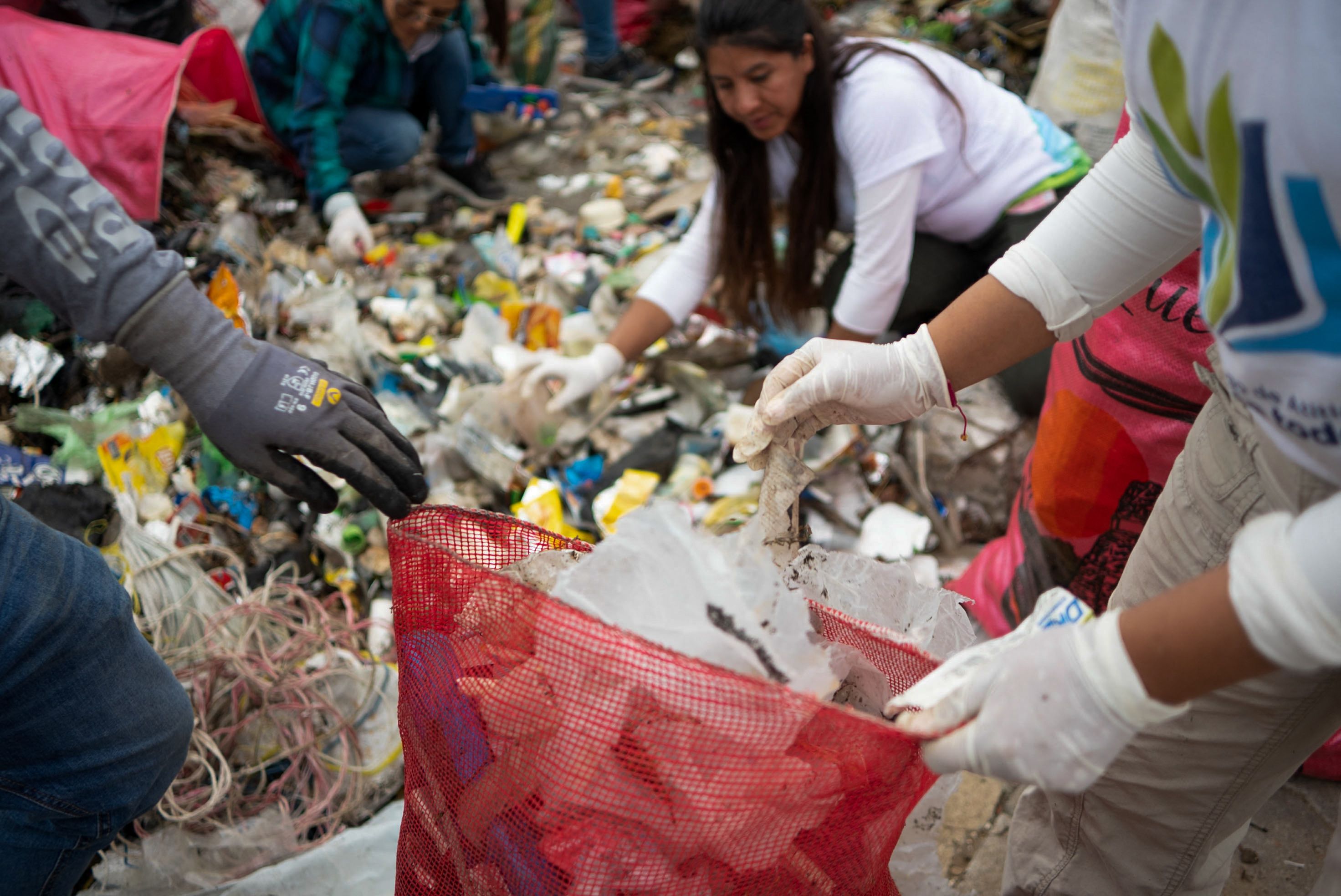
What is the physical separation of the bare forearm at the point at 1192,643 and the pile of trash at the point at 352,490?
0.29 m

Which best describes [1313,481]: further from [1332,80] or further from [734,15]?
[734,15]

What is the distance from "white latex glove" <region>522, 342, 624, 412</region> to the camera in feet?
7.99

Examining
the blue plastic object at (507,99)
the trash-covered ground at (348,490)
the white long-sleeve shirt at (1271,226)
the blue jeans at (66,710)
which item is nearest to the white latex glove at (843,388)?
the trash-covered ground at (348,490)

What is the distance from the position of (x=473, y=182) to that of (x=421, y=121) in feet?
1.32

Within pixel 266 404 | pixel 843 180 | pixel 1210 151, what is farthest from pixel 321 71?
pixel 1210 151

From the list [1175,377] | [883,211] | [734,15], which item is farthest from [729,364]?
[1175,377]

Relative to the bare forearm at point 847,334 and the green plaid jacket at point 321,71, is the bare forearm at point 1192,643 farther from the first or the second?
the green plaid jacket at point 321,71

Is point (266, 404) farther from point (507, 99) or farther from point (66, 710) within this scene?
point (507, 99)

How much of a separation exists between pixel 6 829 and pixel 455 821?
62 centimetres

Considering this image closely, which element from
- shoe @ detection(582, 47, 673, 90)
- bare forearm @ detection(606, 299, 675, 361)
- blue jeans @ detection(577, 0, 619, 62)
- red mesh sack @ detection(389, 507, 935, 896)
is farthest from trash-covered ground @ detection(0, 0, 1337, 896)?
blue jeans @ detection(577, 0, 619, 62)

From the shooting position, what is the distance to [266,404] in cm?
135

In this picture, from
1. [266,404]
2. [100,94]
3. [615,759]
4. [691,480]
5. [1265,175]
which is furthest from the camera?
[100,94]

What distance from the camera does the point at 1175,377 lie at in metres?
1.44

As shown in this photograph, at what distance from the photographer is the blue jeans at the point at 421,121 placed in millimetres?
3721
